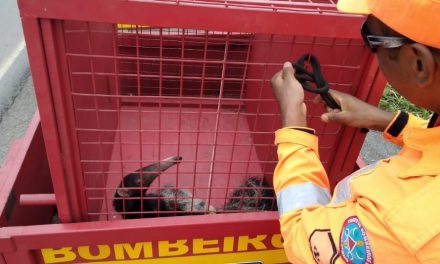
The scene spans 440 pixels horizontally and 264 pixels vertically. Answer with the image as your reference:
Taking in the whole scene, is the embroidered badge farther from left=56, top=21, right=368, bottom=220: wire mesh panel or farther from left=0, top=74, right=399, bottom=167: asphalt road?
left=0, top=74, right=399, bottom=167: asphalt road

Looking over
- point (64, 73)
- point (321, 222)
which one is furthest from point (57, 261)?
point (321, 222)

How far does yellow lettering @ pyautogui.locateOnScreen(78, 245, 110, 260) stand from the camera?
1161 mm

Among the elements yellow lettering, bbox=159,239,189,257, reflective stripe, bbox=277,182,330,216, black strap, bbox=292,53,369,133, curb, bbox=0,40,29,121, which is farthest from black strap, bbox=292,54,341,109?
curb, bbox=0,40,29,121

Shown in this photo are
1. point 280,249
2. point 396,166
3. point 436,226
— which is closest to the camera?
point 436,226

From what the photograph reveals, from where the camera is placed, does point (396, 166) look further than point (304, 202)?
No

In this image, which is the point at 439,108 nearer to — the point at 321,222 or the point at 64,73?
the point at 321,222

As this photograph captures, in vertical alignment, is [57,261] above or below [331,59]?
below

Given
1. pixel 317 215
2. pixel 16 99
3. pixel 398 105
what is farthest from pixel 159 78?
pixel 398 105

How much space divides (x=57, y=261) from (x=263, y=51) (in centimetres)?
115

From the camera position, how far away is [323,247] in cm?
82

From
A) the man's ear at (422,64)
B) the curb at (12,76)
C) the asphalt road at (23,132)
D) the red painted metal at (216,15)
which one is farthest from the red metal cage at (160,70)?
the curb at (12,76)

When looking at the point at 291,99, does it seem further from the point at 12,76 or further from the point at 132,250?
the point at 12,76

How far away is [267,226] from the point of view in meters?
1.21

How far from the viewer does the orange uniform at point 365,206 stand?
0.66m
